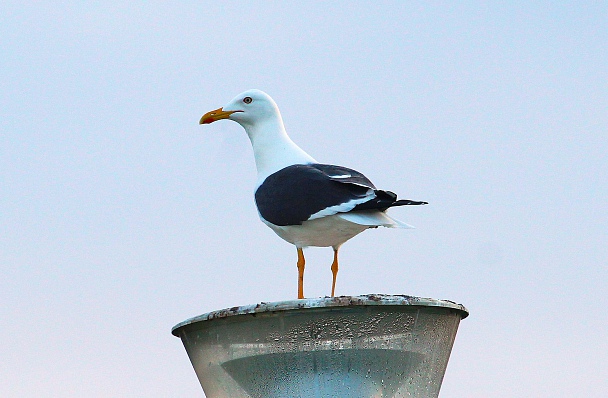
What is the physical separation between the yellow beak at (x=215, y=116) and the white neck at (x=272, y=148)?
0.44ft

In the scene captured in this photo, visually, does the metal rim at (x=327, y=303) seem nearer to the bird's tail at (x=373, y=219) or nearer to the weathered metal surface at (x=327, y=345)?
the weathered metal surface at (x=327, y=345)

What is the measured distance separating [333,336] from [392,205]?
3.59ft

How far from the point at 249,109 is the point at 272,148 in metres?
0.29

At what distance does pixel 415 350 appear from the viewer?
282 cm

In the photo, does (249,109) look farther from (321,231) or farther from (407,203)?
(407,203)

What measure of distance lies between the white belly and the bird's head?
30.7 inches

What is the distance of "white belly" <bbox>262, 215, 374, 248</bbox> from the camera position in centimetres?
404

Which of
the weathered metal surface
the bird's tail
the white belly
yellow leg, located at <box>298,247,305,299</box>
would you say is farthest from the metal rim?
yellow leg, located at <box>298,247,305,299</box>

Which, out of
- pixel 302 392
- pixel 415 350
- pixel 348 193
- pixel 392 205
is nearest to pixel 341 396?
pixel 302 392

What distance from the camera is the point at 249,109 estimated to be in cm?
477

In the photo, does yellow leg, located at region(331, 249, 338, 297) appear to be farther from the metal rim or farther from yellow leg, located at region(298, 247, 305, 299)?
the metal rim

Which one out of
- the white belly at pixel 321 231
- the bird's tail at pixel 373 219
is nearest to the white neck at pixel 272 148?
the white belly at pixel 321 231

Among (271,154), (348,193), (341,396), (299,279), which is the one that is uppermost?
(271,154)

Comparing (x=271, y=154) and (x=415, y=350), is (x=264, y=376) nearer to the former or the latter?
(x=415, y=350)
